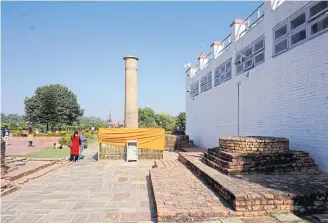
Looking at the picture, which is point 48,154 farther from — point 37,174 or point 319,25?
point 319,25

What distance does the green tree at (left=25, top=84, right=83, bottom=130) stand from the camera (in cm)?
4212

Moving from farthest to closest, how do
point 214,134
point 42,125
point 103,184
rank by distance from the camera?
1. point 42,125
2. point 214,134
3. point 103,184

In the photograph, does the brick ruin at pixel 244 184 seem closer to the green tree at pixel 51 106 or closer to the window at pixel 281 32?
the window at pixel 281 32

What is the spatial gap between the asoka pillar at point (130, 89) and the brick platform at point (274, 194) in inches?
399

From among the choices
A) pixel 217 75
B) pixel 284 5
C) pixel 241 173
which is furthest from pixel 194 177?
pixel 217 75

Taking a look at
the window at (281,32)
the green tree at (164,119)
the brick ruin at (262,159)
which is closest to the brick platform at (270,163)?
the brick ruin at (262,159)

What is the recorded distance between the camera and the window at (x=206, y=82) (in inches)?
661

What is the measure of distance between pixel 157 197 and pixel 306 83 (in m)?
4.94

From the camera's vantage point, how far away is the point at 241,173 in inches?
255

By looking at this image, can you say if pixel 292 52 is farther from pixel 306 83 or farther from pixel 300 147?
pixel 300 147

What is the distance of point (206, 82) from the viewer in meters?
17.6

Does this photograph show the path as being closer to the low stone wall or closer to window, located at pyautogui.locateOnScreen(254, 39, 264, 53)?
the low stone wall

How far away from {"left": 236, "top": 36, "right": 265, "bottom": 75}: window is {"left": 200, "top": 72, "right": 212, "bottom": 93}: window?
176 inches

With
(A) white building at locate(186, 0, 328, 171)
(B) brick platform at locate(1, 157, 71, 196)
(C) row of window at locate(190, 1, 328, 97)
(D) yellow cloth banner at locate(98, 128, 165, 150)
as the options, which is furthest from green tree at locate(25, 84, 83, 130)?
(C) row of window at locate(190, 1, 328, 97)
